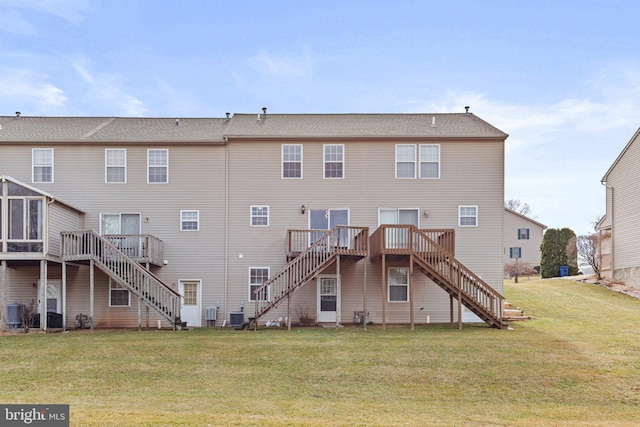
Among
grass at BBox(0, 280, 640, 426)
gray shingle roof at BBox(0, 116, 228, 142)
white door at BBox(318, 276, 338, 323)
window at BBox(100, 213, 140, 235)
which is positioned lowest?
grass at BBox(0, 280, 640, 426)

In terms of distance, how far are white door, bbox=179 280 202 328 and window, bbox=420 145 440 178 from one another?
9255 mm

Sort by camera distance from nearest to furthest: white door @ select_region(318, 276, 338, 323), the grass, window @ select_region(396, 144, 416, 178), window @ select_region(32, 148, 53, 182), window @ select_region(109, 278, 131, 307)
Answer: the grass < white door @ select_region(318, 276, 338, 323) < window @ select_region(109, 278, 131, 307) < window @ select_region(32, 148, 53, 182) < window @ select_region(396, 144, 416, 178)

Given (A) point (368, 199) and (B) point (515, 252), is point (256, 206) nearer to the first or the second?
(A) point (368, 199)

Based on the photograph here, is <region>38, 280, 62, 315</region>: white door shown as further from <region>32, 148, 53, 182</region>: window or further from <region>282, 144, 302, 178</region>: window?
<region>282, 144, 302, 178</region>: window

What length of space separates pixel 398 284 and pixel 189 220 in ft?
26.3

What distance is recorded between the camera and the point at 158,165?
73.0ft

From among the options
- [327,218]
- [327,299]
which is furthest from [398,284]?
[327,218]

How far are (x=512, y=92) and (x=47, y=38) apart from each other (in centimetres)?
1691

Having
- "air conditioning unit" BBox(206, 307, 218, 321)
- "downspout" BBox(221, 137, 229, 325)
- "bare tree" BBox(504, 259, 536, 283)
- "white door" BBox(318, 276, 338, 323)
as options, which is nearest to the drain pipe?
"downspout" BBox(221, 137, 229, 325)

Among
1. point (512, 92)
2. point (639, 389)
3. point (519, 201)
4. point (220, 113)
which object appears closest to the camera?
point (639, 389)

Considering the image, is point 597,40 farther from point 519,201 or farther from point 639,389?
point 519,201

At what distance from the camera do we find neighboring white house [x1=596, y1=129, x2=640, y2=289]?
28.8 metres

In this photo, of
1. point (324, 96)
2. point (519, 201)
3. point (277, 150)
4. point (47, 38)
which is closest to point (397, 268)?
point (277, 150)

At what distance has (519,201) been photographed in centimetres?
6975
